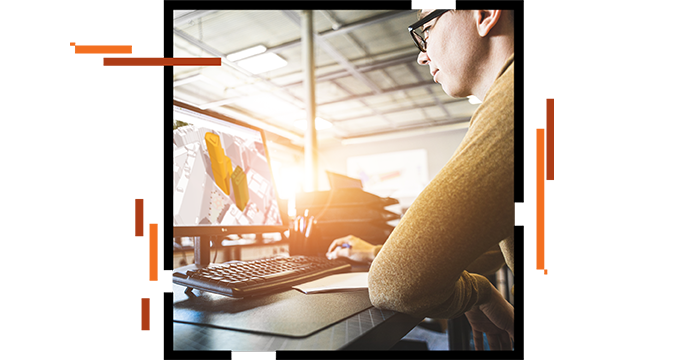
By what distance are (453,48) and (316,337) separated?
0.52 metres

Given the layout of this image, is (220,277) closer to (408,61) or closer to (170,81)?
(170,81)

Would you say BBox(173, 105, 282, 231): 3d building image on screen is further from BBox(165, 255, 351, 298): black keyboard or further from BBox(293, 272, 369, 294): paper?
BBox(293, 272, 369, 294): paper

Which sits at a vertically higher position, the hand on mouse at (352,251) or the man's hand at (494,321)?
the hand on mouse at (352,251)

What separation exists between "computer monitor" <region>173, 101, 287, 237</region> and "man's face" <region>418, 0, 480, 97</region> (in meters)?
0.47

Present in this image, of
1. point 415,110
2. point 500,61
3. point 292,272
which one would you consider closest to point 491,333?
point 292,272

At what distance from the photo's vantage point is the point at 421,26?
0.65 m

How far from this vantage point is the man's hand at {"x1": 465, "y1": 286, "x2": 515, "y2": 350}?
0.71 meters

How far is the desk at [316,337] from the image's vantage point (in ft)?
1.13

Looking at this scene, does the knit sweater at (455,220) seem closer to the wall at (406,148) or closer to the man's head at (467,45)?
the man's head at (467,45)

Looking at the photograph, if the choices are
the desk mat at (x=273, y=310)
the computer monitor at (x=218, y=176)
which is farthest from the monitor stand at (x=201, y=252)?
the desk mat at (x=273, y=310)

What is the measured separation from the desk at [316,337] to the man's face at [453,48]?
16.6 inches

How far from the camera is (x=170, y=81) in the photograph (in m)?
0.50

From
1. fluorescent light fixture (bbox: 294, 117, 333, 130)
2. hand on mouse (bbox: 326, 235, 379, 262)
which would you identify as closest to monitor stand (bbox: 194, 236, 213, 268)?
hand on mouse (bbox: 326, 235, 379, 262)
